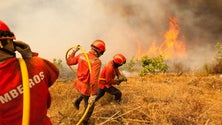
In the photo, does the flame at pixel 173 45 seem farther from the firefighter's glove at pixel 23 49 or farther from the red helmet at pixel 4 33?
the red helmet at pixel 4 33

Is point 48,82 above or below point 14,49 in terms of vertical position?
below

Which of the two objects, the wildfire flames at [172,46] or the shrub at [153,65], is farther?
the wildfire flames at [172,46]

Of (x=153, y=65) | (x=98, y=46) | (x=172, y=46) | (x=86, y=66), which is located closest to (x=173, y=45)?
(x=172, y=46)

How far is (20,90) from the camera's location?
2826mm

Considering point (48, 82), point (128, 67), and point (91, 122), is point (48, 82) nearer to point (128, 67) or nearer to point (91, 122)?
point (91, 122)

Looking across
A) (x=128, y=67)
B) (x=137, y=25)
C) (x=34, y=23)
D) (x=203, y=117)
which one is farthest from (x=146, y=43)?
(x=203, y=117)

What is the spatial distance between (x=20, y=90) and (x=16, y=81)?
3.4 inches

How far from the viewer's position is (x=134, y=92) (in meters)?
9.52

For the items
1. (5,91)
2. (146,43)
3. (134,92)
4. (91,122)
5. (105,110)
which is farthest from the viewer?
(146,43)

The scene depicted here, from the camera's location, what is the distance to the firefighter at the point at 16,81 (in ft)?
9.05

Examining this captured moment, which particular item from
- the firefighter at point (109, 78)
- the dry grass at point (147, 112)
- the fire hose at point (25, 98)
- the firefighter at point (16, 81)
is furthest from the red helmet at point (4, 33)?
the firefighter at point (109, 78)

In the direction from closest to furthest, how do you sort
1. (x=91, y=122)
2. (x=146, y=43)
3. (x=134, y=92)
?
(x=91, y=122) < (x=134, y=92) < (x=146, y=43)

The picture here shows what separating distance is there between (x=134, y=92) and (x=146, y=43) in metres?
35.2

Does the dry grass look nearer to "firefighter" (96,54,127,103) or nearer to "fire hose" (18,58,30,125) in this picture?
"firefighter" (96,54,127,103)
